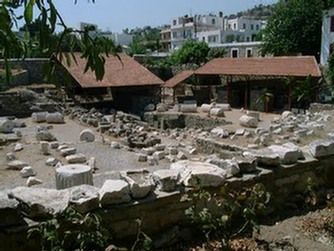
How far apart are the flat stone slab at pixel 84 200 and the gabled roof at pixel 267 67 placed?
18404 millimetres

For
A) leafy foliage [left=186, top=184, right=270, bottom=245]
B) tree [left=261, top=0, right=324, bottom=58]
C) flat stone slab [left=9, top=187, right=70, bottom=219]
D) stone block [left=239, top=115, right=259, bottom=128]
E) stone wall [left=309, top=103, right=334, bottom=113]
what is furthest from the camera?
tree [left=261, top=0, right=324, bottom=58]

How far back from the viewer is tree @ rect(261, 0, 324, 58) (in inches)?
1296

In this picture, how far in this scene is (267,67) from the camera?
23.6 meters

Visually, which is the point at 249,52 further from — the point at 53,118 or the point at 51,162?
the point at 51,162

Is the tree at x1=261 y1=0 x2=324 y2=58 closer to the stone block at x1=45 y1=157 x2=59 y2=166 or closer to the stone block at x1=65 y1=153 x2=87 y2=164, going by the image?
the stone block at x1=65 y1=153 x2=87 y2=164

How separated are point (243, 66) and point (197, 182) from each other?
22116 millimetres

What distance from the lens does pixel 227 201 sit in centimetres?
396

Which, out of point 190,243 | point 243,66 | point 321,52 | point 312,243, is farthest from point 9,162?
point 321,52

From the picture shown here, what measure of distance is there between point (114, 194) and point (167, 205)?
57 cm

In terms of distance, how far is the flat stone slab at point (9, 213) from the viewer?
9.77 ft

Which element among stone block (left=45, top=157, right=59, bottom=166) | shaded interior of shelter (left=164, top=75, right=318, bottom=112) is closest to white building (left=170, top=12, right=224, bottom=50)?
shaded interior of shelter (left=164, top=75, right=318, bottom=112)

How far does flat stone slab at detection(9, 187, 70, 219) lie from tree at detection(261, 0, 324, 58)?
32.3 m

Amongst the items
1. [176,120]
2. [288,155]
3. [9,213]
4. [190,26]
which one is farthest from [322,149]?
[190,26]

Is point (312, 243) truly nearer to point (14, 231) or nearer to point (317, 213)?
point (317, 213)
